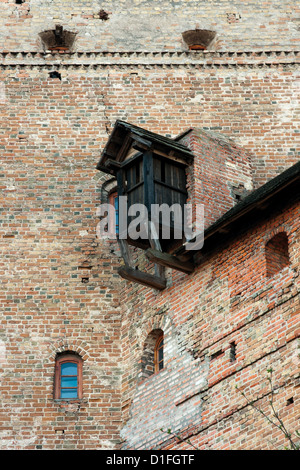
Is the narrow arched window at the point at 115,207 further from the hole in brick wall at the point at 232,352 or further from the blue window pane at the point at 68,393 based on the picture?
the hole in brick wall at the point at 232,352

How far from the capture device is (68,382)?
2561 cm

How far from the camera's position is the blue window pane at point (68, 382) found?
2556 cm

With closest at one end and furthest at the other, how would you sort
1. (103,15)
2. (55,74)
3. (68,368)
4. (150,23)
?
(68,368) → (55,74) → (150,23) → (103,15)

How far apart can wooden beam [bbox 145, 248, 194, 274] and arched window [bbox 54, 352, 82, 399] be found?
293cm

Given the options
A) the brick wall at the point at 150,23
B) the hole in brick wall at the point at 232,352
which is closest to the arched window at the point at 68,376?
the hole in brick wall at the point at 232,352

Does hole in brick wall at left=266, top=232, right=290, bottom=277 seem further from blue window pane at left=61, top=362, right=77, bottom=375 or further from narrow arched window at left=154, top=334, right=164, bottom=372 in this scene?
blue window pane at left=61, top=362, right=77, bottom=375

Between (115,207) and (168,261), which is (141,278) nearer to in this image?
(168,261)

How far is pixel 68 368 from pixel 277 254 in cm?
533

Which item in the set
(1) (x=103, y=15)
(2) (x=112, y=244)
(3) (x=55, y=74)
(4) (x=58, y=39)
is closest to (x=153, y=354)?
(2) (x=112, y=244)

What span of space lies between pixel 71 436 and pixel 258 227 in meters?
5.46

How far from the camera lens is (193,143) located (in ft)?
84.8

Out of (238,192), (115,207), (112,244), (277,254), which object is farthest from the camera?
(115,207)

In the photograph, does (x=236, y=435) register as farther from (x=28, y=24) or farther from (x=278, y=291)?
(x=28, y=24)

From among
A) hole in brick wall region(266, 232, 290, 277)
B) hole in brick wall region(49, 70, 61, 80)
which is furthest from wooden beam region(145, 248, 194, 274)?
hole in brick wall region(49, 70, 61, 80)
